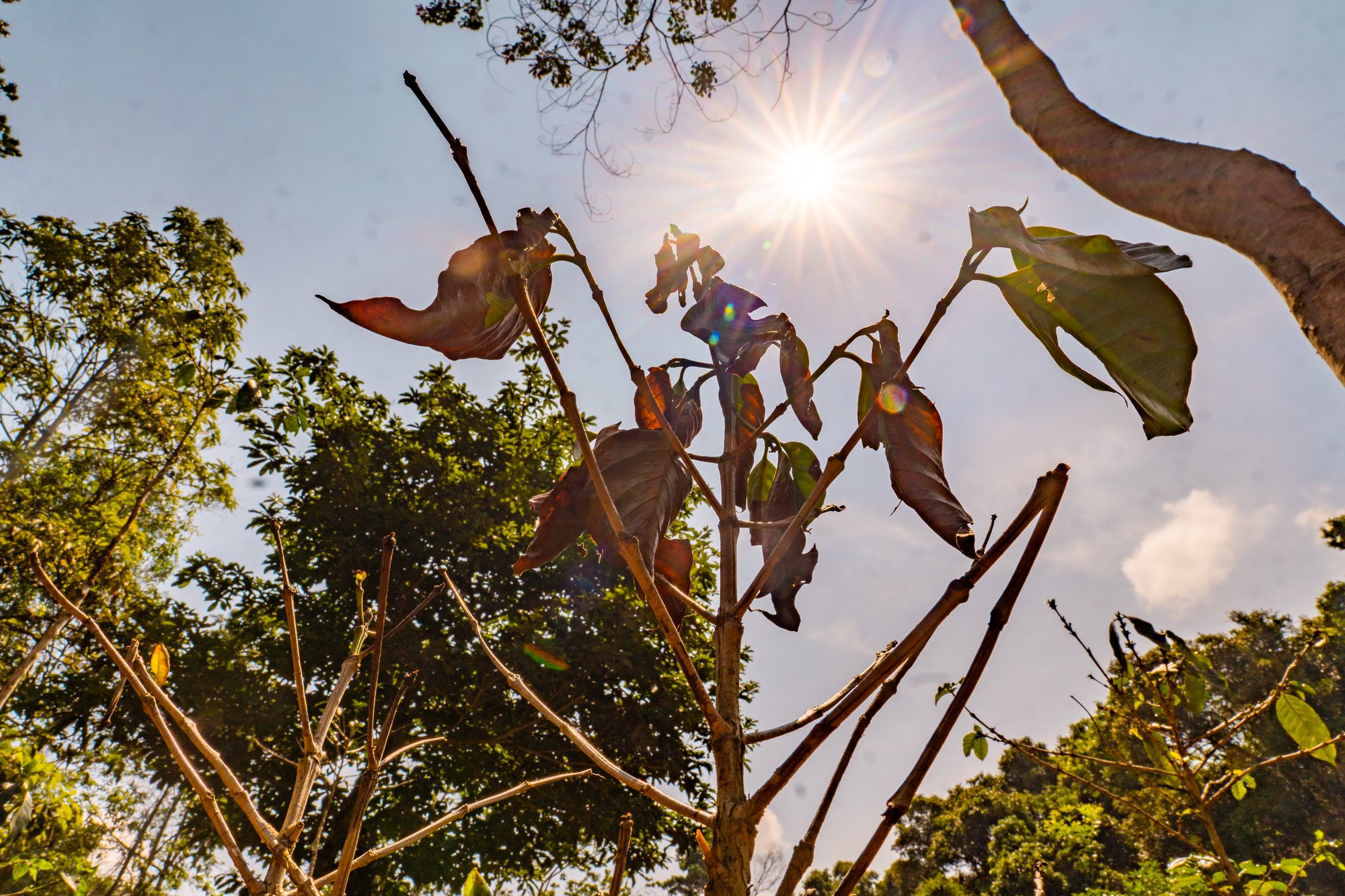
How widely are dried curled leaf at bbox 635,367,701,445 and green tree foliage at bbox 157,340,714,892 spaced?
8.12 m

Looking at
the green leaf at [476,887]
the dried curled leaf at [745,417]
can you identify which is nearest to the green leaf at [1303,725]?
the dried curled leaf at [745,417]

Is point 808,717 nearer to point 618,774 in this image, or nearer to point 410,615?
A: point 618,774

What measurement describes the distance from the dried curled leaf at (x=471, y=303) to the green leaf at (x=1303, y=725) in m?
1.92

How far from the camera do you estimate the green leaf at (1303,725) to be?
1519 millimetres

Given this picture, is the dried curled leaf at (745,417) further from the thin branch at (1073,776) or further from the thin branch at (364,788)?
the thin branch at (1073,776)

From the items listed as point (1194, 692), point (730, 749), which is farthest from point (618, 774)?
point (1194, 692)

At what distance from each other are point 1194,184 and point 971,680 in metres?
0.51

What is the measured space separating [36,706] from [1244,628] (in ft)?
99.1

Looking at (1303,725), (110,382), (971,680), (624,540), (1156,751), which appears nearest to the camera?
(971,680)

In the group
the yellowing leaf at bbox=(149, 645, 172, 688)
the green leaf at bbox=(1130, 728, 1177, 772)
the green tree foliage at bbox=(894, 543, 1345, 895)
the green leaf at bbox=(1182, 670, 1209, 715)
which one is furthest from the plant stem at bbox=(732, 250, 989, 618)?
the green tree foliage at bbox=(894, 543, 1345, 895)

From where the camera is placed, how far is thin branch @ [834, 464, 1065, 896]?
1.17 feet

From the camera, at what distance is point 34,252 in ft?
24.5

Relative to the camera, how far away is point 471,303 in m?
0.59

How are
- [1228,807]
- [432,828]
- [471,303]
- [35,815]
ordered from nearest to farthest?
[471,303]
[432,828]
[35,815]
[1228,807]
